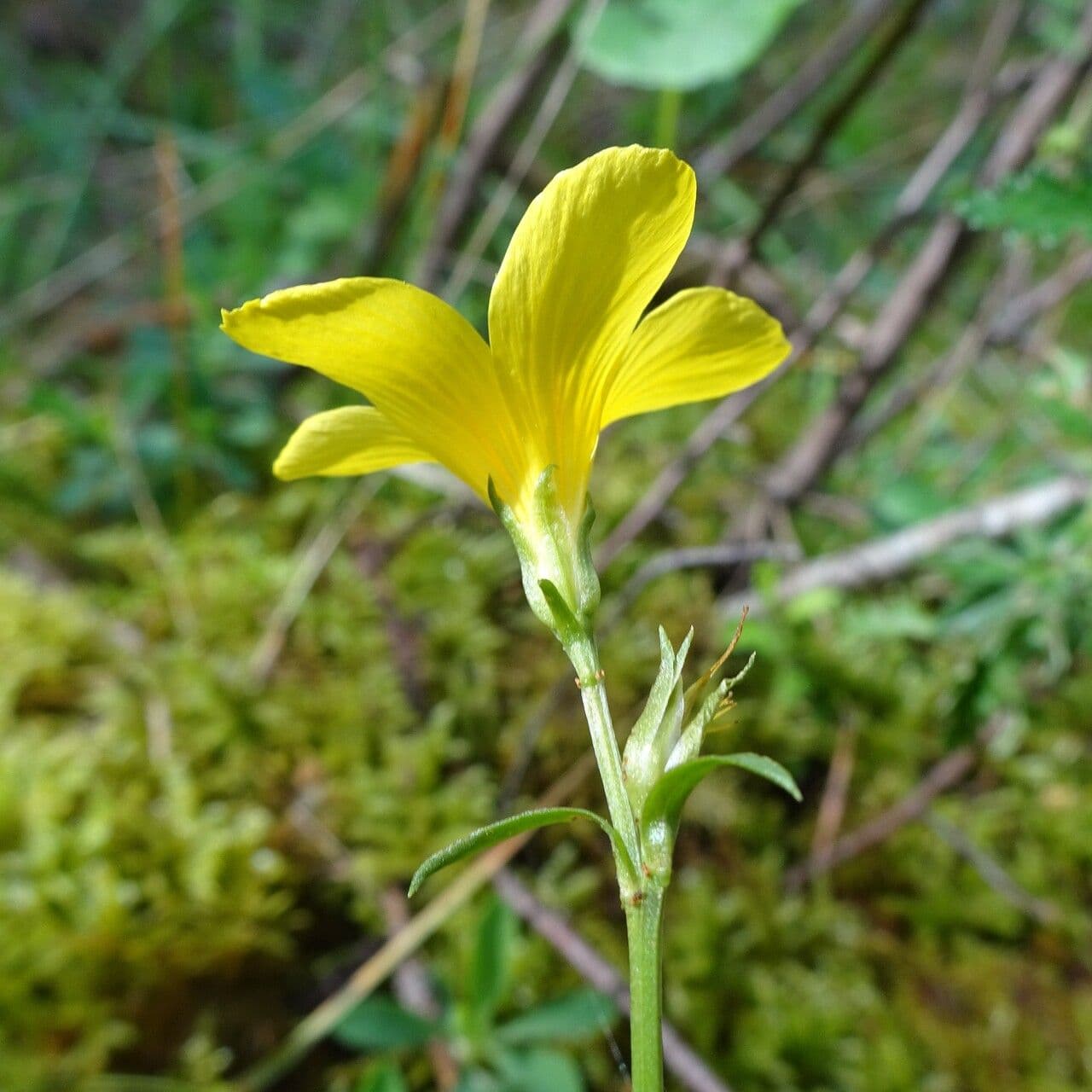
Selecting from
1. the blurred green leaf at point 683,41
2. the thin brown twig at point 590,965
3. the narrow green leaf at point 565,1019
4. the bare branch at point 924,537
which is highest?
the blurred green leaf at point 683,41

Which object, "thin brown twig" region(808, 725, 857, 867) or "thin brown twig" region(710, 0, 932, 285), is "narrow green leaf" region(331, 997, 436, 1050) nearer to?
"thin brown twig" region(808, 725, 857, 867)

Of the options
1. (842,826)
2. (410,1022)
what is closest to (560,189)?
(410,1022)

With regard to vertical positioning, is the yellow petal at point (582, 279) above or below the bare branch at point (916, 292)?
above

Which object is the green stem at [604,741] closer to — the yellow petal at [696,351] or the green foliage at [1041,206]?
the yellow petal at [696,351]

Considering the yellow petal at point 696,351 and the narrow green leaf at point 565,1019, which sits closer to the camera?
the yellow petal at point 696,351

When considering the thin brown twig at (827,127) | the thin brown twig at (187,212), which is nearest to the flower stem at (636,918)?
the thin brown twig at (827,127)

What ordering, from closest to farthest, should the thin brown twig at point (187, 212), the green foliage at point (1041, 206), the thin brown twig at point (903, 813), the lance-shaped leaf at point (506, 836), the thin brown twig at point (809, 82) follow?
the lance-shaped leaf at point (506, 836) → the green foliage at point (1041, 206) → the thin brown twig at point (903, 813) → the thin brown twig at point (809, 82) → the thin brown twig at point (187, 212)

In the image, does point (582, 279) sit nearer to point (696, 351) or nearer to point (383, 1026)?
point (696, 351)

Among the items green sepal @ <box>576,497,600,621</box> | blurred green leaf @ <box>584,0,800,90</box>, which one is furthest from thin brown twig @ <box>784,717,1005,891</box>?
blurred green leaf @ <box>584,0,800,90</box>

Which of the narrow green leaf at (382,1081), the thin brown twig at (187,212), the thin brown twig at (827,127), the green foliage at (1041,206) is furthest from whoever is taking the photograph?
the thin brown twig at (187,212)
